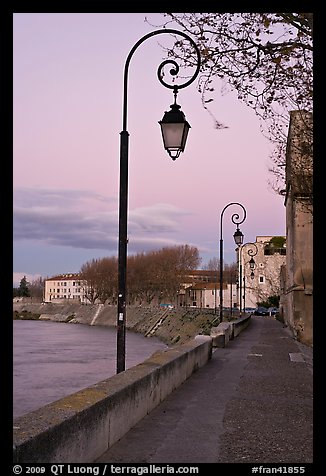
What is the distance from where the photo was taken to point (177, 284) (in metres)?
105

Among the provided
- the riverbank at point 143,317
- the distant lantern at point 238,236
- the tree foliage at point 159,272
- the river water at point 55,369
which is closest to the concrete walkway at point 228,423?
the river water at point 55,369

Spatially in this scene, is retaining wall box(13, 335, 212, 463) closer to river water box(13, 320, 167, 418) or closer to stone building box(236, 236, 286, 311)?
river water box(13, 320, 167, 418)

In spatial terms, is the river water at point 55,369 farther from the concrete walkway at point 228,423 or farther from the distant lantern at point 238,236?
the concrete walkway at point 228,423

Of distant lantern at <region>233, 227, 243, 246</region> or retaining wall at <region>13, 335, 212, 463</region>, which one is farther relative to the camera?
distant lantern at <region>233, 227, 243, 246</region>

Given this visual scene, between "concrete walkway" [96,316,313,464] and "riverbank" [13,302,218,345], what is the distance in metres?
27.8

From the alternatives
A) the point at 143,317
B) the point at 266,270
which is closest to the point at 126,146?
the point at 266,270

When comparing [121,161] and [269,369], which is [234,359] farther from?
[121,161]

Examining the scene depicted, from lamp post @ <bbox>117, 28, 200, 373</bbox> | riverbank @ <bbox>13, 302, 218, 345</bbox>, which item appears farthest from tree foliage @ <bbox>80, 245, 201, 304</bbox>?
lamp post @ <bbox>117, 28, 200, 373</bbox>

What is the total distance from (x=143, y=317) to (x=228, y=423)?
84.4 metres

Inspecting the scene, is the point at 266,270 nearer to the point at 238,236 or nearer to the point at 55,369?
the point at 55,369

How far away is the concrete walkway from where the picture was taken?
5.95 metres

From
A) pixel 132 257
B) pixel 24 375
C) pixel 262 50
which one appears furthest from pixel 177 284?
pixel 262 50

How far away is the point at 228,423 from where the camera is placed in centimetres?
762
